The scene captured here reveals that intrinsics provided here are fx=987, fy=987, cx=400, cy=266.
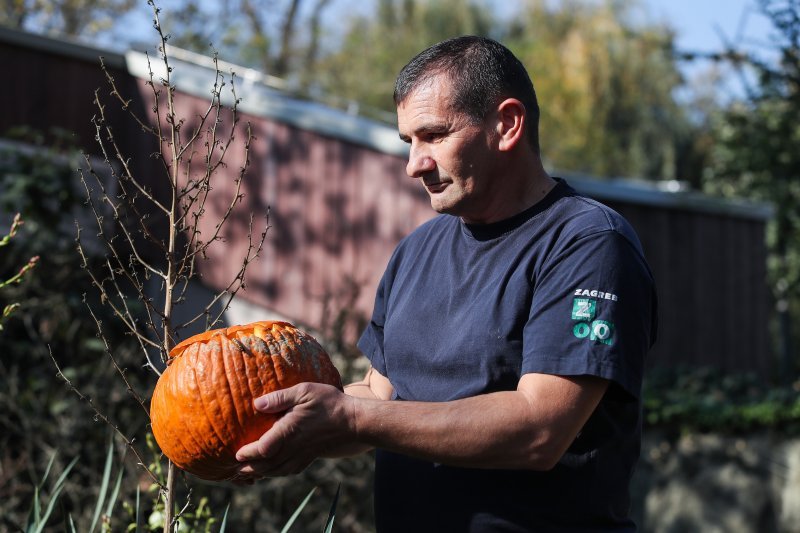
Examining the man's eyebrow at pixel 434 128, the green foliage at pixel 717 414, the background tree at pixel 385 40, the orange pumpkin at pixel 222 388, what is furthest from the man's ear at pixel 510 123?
the background tree at pixel 385 40

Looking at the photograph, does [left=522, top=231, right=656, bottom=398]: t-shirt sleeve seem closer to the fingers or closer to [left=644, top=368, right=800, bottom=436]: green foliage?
the fingers

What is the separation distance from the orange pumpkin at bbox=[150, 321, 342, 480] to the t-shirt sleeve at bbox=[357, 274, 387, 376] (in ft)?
1.00

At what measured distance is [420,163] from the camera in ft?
7.77

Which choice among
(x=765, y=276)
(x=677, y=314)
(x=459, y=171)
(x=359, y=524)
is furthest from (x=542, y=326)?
(x=765, y=276)

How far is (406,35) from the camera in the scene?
2748 cm

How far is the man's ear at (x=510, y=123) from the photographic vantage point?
7.72ft

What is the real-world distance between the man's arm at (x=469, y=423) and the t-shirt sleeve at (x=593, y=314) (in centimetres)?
5

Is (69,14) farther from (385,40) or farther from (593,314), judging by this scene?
(593,314)

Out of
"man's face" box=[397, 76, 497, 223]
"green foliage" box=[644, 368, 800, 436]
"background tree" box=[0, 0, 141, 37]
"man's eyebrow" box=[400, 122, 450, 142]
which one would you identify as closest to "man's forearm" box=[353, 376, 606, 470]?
"man's face" box=[397, 76, 497, 223]

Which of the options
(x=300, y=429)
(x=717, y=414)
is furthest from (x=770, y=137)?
(x=300, y=429)

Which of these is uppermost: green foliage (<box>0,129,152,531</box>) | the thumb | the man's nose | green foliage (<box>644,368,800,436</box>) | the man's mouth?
the man's nose

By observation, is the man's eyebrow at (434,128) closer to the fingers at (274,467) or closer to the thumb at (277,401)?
the thumb at (277,401)

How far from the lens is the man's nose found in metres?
2.36

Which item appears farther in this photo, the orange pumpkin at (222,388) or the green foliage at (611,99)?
the green foliage at (611,99)
